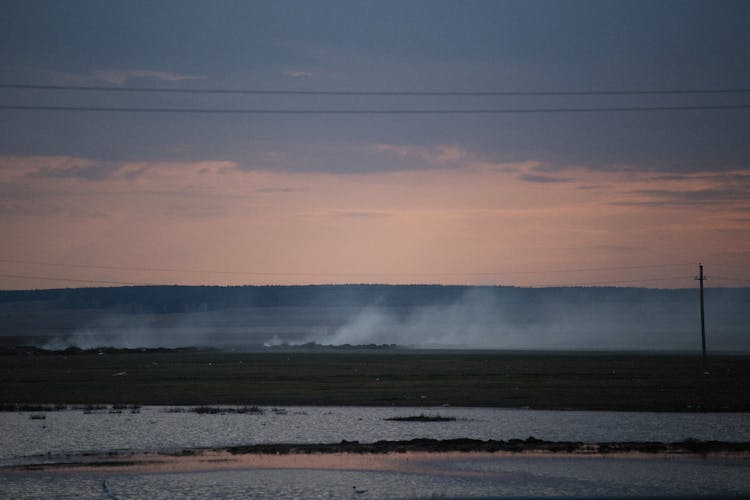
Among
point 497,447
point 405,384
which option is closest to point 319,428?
point 497,447

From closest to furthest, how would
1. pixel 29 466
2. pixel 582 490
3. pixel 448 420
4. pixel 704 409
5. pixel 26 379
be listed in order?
1. pixel 582 490
2. pixel 29 466
3. pixel 448 420
4. pixel 704 409
5. pixel 26 379

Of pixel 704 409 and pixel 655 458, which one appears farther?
pixel 704 409

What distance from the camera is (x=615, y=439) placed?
41.2 metres

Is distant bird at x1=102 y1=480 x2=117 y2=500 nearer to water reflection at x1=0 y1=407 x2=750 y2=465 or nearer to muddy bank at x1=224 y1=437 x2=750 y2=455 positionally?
water reflection at x1=0 y1=407 x2=750 y2=465

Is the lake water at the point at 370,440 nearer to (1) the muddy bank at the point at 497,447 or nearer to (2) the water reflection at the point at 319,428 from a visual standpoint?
(2) the water reflection at the point at 319,428

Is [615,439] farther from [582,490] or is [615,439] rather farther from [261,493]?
[261,493]

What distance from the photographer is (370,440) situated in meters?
41.6

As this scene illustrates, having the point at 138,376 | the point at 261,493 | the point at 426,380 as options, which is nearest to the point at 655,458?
the point at 261,493

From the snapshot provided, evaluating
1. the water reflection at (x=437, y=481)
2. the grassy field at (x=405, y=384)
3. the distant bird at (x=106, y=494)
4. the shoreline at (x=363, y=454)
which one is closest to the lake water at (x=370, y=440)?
the water reflection at (x=437, y=481)

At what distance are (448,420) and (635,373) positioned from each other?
4094cm

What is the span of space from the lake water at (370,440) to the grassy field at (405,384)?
5445 millimetres

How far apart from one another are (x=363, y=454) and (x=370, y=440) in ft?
13.0

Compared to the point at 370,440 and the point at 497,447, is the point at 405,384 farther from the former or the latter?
the point at 497,447

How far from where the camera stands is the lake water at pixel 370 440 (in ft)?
97.7
